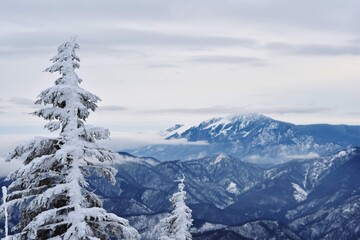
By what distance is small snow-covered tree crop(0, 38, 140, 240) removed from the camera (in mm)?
19109

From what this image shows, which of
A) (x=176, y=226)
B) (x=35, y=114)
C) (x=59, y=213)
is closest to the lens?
(x=59, y=213)

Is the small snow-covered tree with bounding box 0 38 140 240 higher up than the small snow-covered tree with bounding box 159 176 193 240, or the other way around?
the small snow-covered tree with bounding box 0 38 140 240

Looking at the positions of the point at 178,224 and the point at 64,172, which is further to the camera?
the point at 178,224

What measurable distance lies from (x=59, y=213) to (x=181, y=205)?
33021 mm

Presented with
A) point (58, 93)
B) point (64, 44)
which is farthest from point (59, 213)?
point (64, 44)

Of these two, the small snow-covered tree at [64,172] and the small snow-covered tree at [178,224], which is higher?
the small snow-covered tree at [64,172]

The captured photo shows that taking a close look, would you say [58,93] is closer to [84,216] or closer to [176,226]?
[84,216]

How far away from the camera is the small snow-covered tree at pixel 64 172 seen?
62.7 ft

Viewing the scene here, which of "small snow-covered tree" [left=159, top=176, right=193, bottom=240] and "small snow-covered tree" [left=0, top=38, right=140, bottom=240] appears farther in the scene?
"small snow-covered tree" [left=159, top=176, right=193, bottom=240]

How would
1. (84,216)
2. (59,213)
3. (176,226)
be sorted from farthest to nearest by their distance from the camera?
1. (176,226)
2. (59,213)
3. (84,216)

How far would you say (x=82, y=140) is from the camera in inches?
800

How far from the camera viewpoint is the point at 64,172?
67.7ft

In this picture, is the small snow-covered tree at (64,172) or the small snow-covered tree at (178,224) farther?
the small snow-covered tree at (178,224)

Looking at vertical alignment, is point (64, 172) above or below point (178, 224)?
above
